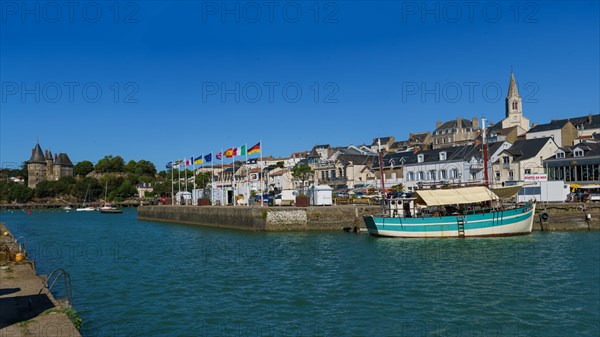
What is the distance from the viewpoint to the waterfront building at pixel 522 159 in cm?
7262

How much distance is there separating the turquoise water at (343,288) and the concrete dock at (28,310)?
218 centimetres

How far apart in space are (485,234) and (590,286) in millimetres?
19473

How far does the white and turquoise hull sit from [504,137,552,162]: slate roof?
105ft

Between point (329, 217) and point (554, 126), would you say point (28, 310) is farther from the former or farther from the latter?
point (554, 126)

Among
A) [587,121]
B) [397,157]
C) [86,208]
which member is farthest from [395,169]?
[86,208]

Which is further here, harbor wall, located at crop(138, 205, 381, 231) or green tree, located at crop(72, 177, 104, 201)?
green tree, located at crop(72, 177, 104, 201)

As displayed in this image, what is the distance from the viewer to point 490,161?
250 feet

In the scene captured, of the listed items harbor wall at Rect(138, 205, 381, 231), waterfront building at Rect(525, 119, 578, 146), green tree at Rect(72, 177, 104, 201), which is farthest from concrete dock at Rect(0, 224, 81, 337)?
green tree at Rect(72, 177, 104, 201)

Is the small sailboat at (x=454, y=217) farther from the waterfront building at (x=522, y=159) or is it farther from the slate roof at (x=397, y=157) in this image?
the slate roof at (x=397, y=157)

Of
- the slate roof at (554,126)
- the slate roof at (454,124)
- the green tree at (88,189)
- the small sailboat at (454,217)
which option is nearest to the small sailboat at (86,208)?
the green tree at (88,189)

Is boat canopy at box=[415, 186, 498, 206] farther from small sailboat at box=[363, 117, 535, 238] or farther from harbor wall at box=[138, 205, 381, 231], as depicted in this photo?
harbor wall at box=[138, 205, 381, 231]

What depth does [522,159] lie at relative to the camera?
73.4m

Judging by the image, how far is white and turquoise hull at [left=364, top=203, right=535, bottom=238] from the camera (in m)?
43.1

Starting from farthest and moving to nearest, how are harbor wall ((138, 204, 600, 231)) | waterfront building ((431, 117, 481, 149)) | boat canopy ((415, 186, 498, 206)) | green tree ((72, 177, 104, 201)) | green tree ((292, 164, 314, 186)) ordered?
1. green tree ((72, 177, 104, 201))
2. waterfront building ((431, 117, 481, 149))
3. green tree ((292, 164, 314, 186))
4. harbor wall ((138, 204, 600, 231))
5. boat canopy ((415, 186, 498, 206))
